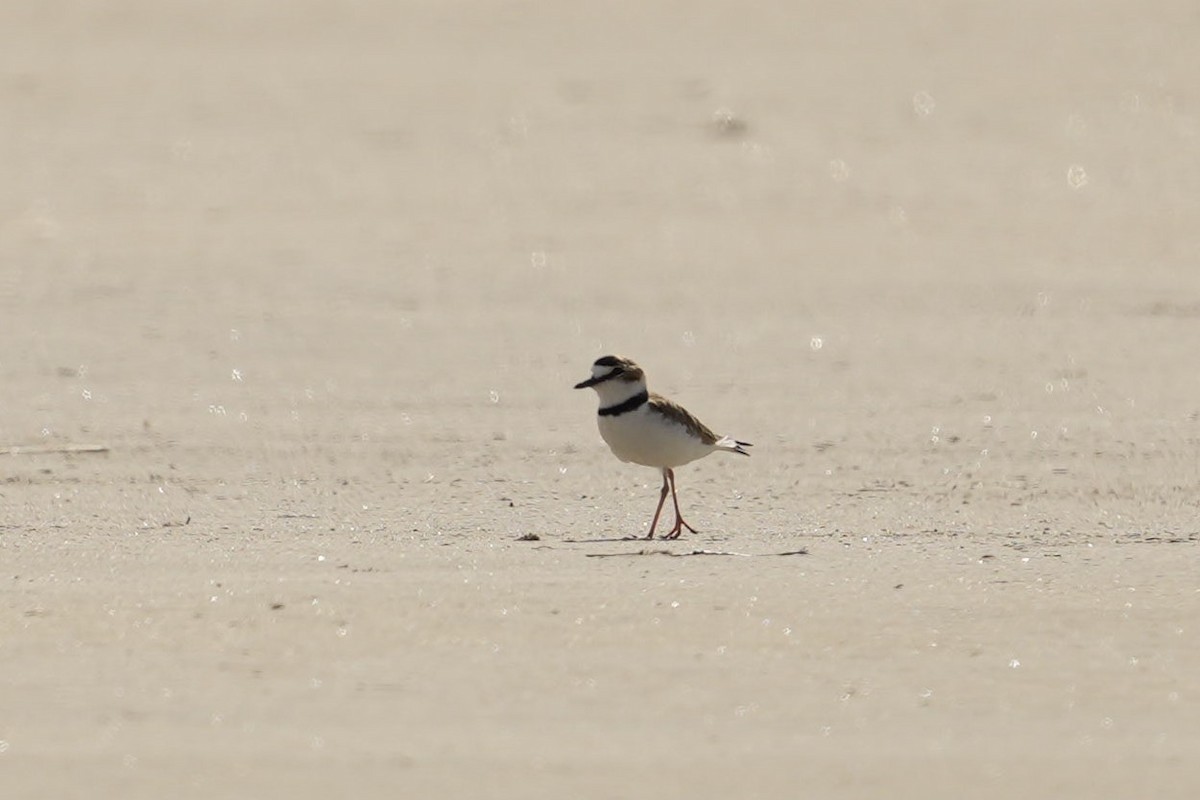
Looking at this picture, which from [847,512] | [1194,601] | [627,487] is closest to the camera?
[1194,601]

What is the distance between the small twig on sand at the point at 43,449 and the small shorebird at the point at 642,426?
2.16 m

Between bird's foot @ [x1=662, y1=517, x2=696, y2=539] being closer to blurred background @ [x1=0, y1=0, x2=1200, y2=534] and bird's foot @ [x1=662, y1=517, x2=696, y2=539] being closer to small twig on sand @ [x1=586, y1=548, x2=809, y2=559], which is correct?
small twig on sand @ [x1=586, y1=548, x2=809, y2=559]

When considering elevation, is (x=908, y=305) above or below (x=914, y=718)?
above

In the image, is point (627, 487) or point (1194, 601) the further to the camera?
point (627, 487)

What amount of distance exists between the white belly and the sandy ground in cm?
29

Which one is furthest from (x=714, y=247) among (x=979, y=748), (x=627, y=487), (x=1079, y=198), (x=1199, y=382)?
(x=979, y=748)

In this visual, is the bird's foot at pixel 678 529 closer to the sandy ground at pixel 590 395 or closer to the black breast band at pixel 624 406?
the sandy ground at pixel 590 395

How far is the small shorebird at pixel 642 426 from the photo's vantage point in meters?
7.06

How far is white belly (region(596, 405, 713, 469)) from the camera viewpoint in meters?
7.05

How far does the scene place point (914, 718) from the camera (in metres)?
5.07

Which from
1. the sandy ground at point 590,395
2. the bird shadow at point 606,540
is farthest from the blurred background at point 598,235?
the bird shadow at point 606,540

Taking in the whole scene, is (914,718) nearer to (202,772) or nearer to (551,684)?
(551,684)

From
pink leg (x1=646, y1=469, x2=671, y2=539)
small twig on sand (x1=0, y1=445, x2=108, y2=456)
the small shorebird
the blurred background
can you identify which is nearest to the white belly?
the small shorebird

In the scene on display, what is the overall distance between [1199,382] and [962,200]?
485cm
